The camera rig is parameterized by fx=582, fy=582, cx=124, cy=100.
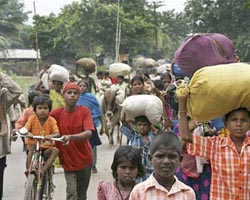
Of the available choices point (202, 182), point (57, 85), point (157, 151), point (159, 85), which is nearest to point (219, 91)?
point (157, 151)

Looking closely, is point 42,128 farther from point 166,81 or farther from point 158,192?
point 158,192

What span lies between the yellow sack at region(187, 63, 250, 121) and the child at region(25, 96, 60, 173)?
8.59 feet

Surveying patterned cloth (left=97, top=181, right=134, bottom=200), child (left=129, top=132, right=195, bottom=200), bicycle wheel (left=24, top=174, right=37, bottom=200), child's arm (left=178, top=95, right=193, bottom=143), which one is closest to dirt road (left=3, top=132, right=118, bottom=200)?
bicycle wheel (left=24, top=174, right=37, bottom=200)

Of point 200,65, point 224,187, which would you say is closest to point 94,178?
point 200,65

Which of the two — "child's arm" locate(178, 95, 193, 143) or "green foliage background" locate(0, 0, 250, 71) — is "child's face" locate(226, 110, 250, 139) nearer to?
"child's arm" locate(178, 95, 193, 143)

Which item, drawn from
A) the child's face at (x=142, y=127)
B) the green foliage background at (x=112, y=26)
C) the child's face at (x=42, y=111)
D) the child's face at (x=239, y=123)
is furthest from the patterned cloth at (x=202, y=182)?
the green foliage background at (x=112, y=26)

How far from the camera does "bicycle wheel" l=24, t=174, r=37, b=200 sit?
584cm

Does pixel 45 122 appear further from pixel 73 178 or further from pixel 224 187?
pixel 224 187

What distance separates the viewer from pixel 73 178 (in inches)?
251

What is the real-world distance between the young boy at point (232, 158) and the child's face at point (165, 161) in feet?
1.30

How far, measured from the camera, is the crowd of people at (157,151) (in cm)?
348

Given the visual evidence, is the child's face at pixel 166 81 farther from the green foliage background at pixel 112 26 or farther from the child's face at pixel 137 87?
the green foliage background at pixel 112 26

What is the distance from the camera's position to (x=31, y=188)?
19.3 feet

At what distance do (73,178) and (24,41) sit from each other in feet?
218
